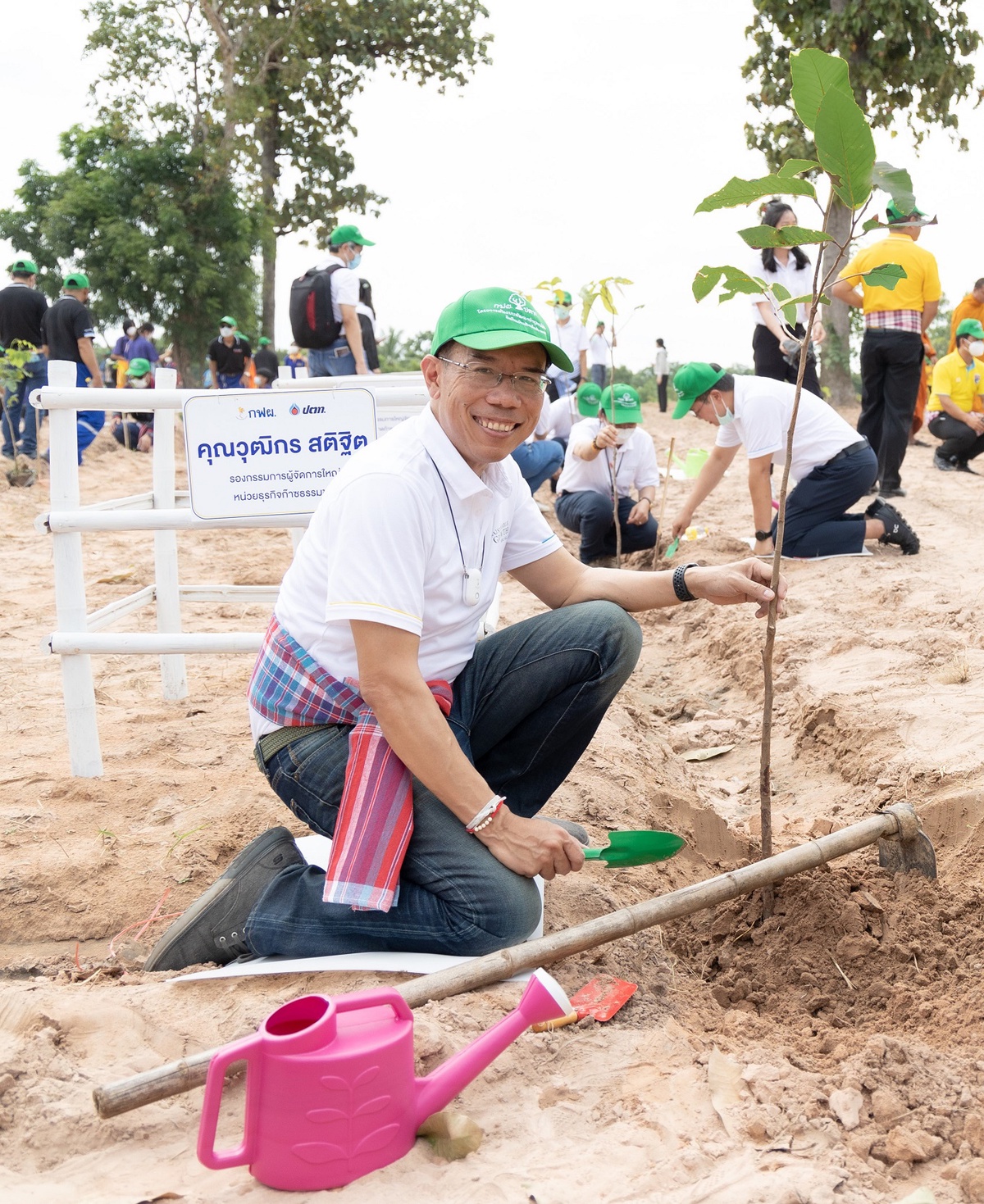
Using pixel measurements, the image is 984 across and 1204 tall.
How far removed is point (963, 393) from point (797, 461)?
4.32m

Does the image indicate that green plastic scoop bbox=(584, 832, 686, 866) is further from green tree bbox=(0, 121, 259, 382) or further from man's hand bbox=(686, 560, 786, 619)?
green tree bbox=(0, 121, 259, 382)

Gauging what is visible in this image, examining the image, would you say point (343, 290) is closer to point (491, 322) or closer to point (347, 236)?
point (347, 236)

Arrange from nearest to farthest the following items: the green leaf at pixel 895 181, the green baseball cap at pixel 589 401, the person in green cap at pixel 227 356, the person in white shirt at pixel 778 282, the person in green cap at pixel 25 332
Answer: the green leaf at pixel 895 181
the person in white shirt at pixel 778 282
the green baseball cap at pixel 589 401
the person in green cap at pixel 25 332
the person in green cap at pixel 227 356

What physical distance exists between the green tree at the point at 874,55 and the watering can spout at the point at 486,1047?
40.0ft

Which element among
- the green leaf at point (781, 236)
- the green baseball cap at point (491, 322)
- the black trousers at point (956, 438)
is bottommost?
the black trousers at point (956, 438)

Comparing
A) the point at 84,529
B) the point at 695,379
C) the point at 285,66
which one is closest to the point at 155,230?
the point at 285,66

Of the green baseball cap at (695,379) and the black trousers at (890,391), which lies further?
the black trousers at (890,391)

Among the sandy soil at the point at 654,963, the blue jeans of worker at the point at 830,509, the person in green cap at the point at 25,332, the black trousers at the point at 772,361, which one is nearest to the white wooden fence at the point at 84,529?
the sandy soil at the point at 654,963

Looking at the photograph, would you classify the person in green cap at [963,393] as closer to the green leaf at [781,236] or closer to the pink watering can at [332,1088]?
the green leaf at [781,236]

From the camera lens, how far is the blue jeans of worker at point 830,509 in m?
5.77

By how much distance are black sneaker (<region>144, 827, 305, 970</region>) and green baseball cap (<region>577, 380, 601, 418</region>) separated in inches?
216

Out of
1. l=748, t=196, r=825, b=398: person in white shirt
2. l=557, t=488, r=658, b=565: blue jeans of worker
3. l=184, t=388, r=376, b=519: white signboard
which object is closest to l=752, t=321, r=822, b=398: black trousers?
l=748, t=196, r=825, b=398: person in white shirt

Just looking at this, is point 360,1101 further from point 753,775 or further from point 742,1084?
point 753,775

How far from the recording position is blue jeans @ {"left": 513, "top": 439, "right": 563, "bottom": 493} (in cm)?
679
